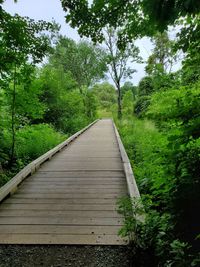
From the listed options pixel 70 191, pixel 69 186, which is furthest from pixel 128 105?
pixel 70 191

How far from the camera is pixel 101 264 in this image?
2662mm

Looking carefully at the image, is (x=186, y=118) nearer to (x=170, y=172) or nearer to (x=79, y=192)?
(x=170, y=172)

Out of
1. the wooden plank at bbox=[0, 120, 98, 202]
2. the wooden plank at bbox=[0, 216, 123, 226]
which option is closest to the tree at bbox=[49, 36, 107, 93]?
the wooden plank at bbox=[0, 120, 98, 202]

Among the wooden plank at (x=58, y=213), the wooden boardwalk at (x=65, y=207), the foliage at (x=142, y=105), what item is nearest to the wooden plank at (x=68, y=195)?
the wooden boardwalk at (x=65, y=207)

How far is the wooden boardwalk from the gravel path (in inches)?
4.2

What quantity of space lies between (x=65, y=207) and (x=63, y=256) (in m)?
1.37

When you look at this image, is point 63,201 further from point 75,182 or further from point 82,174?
point 82,174

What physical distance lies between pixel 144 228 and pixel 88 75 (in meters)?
47.6

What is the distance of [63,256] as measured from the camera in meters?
2.81

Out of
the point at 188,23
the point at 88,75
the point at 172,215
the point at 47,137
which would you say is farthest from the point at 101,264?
the point at 88,75

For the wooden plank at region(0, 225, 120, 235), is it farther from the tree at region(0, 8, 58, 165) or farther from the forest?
the tree at region(0, 8, 58, 165)

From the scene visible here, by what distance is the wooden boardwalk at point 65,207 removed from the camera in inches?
126

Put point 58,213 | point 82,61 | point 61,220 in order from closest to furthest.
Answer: point 61,220, point 58,213, point 82,61

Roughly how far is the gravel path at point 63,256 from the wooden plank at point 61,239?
0.22ft
